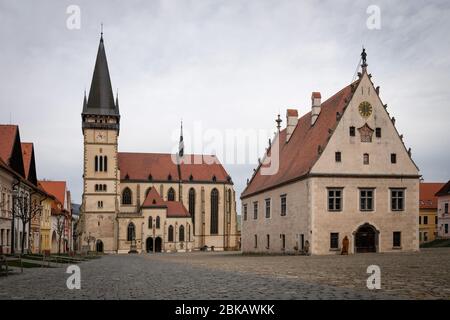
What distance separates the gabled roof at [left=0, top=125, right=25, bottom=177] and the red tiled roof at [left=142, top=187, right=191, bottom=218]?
2009 inches

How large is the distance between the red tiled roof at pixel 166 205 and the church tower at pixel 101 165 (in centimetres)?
573

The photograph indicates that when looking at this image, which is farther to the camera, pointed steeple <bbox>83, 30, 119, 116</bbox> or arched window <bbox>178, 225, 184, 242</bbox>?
arched window <bbox>178, 225, 184, 242</bbox>

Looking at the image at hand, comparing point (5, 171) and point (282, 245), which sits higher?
point (5, 171)

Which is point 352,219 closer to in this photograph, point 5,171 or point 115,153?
point 5,171

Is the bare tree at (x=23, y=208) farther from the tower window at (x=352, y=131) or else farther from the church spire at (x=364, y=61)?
the church spire at (x=364, y=61)

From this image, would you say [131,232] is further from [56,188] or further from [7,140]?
[7,140]

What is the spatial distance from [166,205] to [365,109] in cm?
6164

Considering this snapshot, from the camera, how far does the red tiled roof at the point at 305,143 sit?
4447cm

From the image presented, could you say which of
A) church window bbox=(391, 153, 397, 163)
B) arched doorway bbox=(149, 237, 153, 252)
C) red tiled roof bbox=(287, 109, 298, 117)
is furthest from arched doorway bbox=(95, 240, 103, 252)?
church window bbox=(391, 153, 397, 163)

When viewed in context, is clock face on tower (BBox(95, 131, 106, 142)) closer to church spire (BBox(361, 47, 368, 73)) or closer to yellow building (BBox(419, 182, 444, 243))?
yellow building (BBox(419, 182, 444, 243))

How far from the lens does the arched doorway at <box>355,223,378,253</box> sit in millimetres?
43062
